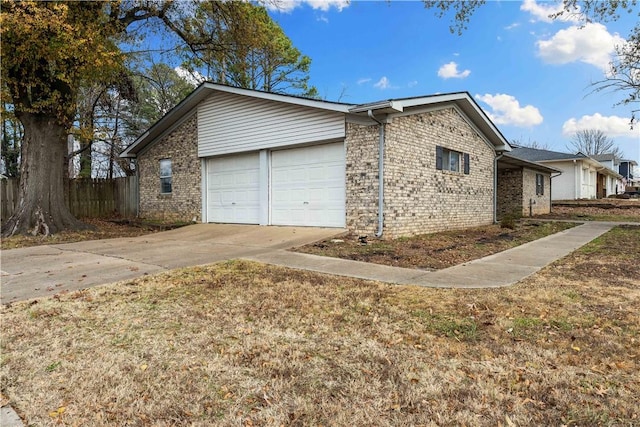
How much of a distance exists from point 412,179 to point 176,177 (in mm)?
9103

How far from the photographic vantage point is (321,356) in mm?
3053

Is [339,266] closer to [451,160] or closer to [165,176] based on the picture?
[451,160]

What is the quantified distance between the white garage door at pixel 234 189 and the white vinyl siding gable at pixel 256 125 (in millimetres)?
421

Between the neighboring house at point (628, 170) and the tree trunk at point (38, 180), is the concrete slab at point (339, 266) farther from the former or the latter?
the neighboring house at point (628, 170)

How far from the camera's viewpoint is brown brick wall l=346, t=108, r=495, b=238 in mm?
9633

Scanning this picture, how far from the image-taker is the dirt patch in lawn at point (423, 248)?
7.10 metres

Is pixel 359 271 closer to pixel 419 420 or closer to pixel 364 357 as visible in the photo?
pixel 364 357

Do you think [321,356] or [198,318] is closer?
[321,356]

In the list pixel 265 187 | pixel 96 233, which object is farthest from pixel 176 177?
pixel 265 187

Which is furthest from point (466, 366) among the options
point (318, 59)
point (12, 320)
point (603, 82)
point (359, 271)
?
point (318, 59)

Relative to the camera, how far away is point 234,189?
13070 mm

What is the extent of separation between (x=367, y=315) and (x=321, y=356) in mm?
1038

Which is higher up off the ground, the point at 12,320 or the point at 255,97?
the point at 255,97

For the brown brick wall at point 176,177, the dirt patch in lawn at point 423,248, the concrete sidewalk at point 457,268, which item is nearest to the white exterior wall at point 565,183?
the dirt patch in lawn at point 423,248
